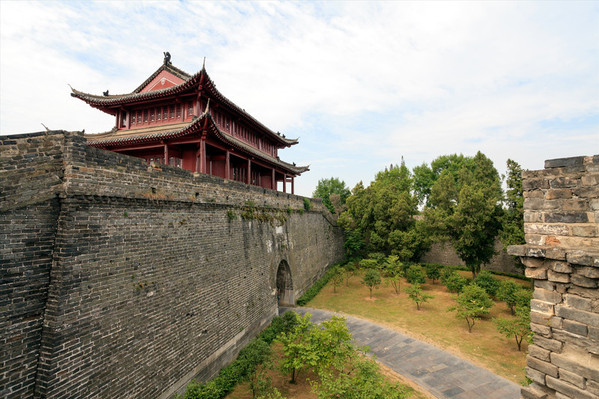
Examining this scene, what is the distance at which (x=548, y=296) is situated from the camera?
371 centimetres

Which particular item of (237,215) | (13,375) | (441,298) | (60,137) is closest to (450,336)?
(441,298)

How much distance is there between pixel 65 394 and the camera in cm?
449

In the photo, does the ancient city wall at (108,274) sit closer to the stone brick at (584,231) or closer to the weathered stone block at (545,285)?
the weathered stone block at (545,285)

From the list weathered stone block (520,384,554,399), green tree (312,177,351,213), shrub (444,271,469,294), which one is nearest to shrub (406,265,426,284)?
shrub (444,271,469,294)

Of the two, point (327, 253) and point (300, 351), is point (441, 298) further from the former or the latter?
point (300, 351)

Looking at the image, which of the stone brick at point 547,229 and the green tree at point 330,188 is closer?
the stone brick at point 547,229

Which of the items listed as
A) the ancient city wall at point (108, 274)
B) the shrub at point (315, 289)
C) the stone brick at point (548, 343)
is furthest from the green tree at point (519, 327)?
the ancient city wall at point (108, 274)

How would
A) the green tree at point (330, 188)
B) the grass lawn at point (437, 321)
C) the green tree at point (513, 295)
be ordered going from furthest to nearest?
the green tree at point (330, 188) → the green tree at point (513, 295) → the grass lawn at point (437, 321)

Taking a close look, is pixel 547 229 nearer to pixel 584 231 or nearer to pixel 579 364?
pixel 584 231

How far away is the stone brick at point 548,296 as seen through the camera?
3625 millimetres

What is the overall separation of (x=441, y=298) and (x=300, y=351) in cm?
1139

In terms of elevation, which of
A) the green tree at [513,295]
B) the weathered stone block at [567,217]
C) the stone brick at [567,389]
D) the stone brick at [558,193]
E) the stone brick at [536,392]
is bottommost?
the green tree at [513,295]

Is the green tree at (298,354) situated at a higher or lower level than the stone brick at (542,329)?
lower

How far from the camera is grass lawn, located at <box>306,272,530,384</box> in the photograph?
9.59 m
